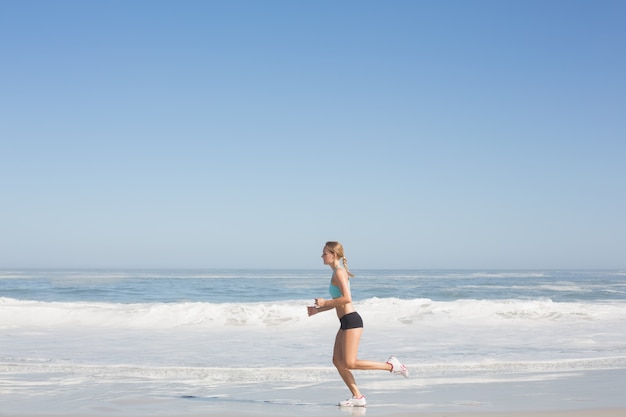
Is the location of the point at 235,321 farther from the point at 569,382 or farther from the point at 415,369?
the point at 569,382

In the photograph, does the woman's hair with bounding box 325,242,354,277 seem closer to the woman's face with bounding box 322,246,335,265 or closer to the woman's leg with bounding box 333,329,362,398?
the woman's face with bounding box 322,246,335,265

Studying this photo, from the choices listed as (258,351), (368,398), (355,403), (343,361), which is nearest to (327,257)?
(343,361)

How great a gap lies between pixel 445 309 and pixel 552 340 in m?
6.31

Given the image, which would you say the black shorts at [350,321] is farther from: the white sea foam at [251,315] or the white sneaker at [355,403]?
the white sea foam at [251,315]

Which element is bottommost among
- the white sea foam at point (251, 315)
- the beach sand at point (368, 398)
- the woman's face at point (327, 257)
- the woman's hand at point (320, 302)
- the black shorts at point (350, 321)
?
the white sea foam at point (251, 315)

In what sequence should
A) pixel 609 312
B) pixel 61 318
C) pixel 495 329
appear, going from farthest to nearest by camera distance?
pixel 609 312
pixel 61 318
pixel 495 329

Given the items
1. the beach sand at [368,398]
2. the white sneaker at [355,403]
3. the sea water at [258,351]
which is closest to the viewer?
the beach sand at [368,398]

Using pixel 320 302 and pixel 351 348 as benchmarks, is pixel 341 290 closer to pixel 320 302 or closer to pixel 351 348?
pixel 320 302

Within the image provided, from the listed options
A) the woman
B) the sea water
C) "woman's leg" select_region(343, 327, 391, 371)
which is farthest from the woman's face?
the sea water

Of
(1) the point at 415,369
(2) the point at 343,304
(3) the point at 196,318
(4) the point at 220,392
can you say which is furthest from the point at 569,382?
(3) the point at 196,318

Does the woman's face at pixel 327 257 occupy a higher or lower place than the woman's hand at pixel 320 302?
higher

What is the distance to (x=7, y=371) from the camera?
9.78 m

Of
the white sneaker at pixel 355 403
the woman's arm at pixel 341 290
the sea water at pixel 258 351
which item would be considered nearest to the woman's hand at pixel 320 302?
the woman's arm at pixel 341 290

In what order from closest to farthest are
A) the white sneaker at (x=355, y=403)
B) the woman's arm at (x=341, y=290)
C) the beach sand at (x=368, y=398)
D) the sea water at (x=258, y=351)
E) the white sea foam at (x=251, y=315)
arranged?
the beach sand at (x=368, y=398) < the woman's arm at (x=341, y=290) < the white sneaker at (x=355, y=403) < the sea water at (x=258, y=351) < the white sea foam at (x=251, y=315)
